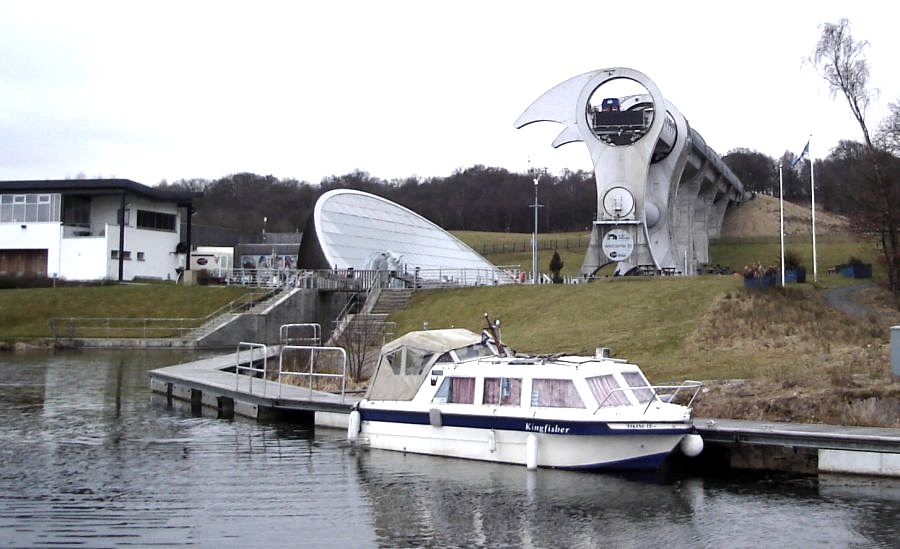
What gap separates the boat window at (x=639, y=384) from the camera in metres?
21.8

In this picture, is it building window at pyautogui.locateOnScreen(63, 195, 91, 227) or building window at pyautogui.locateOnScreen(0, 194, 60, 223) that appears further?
building window at pyautogui.locateOnScreen(63, 195, 91, 227)

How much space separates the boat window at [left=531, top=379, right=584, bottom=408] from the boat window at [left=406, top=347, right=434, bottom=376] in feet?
11.5

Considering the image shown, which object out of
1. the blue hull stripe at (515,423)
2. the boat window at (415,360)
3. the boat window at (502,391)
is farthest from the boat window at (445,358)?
the boat window at (502,391)

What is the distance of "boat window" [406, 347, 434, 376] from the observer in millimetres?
23656

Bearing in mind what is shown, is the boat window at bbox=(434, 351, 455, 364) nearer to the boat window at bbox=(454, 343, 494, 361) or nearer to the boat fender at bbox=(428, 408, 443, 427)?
Answer: the boat window at bbox=(454, 343, 494, 361)

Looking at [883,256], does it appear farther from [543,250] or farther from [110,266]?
[543,250]

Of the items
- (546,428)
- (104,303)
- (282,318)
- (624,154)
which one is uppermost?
(624,154)

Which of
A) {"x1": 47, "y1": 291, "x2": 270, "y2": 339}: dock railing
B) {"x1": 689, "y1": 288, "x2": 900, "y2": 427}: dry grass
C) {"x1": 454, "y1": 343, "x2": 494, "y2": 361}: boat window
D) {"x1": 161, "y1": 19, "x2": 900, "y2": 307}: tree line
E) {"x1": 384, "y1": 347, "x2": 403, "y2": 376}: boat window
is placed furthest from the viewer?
{"x1": 161, "y1": 19, "x2": 900, "y2": 307}: tree line

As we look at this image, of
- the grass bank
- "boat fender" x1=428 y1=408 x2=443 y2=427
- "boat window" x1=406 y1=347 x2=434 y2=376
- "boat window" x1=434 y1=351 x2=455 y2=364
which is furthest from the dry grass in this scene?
the grass bank

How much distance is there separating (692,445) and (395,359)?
772cm

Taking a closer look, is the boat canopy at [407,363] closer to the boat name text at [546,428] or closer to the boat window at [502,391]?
the boat window at [502,391]

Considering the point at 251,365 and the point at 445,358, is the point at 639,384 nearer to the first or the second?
the point at 445,358

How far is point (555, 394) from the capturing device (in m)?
20.9

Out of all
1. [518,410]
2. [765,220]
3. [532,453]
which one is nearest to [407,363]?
[518,410]
